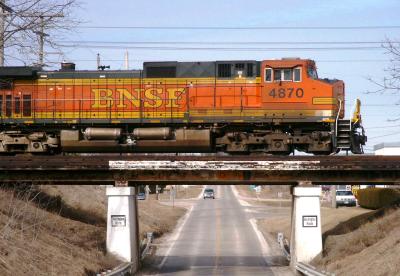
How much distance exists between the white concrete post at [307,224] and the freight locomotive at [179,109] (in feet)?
11.9

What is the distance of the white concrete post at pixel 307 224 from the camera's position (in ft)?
78.4

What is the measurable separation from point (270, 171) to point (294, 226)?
2.53m

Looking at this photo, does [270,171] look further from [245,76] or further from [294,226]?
[245,76]

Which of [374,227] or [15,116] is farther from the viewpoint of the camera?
[15,116]

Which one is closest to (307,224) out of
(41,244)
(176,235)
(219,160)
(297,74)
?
(219,160)

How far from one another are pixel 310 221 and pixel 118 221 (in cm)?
736

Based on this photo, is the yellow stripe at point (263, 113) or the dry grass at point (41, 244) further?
the yellow stripe at point (263, 113)

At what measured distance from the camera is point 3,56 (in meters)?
21.2

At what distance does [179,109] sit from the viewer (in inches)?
1134

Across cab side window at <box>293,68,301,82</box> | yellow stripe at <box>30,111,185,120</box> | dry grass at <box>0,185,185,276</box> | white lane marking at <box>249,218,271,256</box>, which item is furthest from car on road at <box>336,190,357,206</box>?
yellow stripe at <box>30,111,185,120</box>

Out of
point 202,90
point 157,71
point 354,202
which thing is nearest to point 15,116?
point 157,71

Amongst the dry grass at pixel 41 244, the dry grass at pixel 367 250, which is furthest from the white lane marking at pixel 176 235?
the dry grass at pixel 367 250

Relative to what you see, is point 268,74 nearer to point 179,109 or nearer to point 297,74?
point 297,74

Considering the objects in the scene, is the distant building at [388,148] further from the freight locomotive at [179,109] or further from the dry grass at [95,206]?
the freight locomotive at [179,109]
